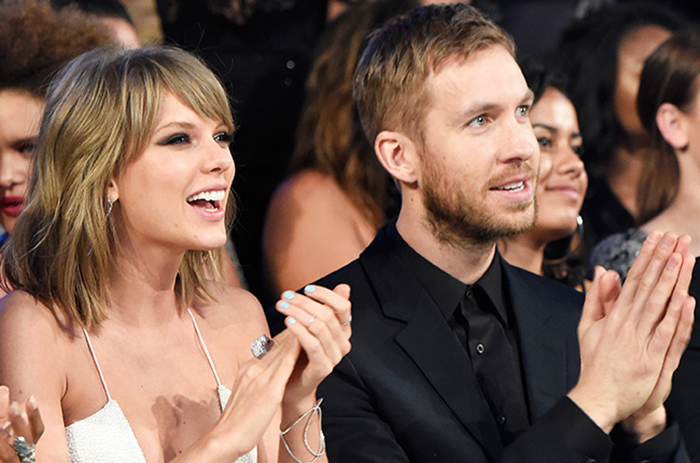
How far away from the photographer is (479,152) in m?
2.25

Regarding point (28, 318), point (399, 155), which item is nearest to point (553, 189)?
point (399, 155)

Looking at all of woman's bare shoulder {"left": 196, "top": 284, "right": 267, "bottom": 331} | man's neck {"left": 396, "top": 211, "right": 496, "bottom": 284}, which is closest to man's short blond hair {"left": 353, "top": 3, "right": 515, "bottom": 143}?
man's neck {"left": 396, "top": 211, "right": 496, "bottom": 284}

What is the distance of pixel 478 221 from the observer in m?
2.24

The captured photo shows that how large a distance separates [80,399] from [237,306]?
47 cm

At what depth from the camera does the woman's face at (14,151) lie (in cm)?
240

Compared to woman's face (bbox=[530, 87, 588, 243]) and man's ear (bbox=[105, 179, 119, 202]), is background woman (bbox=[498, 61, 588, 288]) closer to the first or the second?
woman's face (bbox=[530, 87, 588, 243])

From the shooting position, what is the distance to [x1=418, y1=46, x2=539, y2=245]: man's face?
7.33ft

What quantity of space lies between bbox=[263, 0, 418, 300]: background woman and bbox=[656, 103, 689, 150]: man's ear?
996mm

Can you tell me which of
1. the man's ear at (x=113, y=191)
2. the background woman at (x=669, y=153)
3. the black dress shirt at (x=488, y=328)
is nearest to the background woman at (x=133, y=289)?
the man's ear at (x=113, y=191)

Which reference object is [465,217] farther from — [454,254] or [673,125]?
[673,125]

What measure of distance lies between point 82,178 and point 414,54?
0.92m

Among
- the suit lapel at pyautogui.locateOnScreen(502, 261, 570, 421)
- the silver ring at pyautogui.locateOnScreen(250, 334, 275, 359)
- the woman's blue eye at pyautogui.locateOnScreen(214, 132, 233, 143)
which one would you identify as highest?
the woman's blue eye at pyautogui.locateOnScreen(214, 132, 233, 143)

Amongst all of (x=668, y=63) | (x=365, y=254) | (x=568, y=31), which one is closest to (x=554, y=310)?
(x=365, y=254)

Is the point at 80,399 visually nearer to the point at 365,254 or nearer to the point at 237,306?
the point at 237,306
